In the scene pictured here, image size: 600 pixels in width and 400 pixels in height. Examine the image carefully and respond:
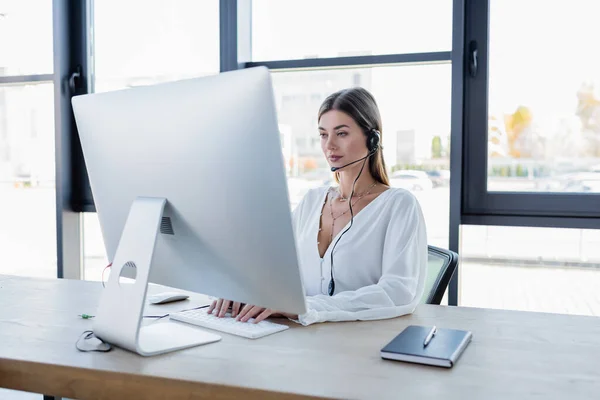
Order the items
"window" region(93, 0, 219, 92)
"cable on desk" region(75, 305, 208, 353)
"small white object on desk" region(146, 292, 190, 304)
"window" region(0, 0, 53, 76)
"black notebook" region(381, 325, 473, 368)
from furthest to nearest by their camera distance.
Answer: "window" region(0, 0, 53, 76) → "window" region(93, 0, 219, 92) → "small white object on desk" region(146, 292, 190, 304) → "cable on desk" region(75, 305, 208, 353) → "black notebook" region(381, 325, 473, 368)

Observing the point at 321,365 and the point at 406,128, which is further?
the point at 406,128

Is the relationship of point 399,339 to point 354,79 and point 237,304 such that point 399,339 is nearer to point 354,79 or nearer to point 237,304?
point 237,304

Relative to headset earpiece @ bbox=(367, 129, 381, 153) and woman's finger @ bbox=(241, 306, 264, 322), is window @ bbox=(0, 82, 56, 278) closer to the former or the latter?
Answer: headset earpiece @ bbox=(367, 129, 381, 153)

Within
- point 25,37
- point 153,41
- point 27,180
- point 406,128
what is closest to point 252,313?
point 406,128

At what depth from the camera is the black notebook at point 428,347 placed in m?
1.06

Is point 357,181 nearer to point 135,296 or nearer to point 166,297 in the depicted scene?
point 166,297

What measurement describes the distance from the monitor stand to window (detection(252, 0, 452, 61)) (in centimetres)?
187

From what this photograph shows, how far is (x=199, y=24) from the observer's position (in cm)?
310

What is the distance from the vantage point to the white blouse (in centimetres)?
145

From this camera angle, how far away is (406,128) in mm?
2744

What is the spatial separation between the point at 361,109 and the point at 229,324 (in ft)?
2.97

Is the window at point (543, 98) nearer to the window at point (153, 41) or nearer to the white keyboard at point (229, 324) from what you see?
the window at point (153, 41)

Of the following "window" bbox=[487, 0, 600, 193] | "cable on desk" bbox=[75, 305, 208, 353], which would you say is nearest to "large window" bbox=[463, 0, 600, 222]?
"window" bbox=[487, 0, 600, 193]

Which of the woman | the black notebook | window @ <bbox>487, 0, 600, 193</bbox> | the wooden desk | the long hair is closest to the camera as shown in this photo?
the wooden desk
